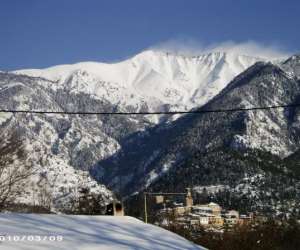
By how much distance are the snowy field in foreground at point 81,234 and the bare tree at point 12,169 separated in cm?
1436

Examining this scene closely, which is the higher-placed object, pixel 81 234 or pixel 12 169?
pixel 12 169

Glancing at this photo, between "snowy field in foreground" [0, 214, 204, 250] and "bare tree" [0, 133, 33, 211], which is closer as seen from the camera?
"snowy field in foreground" [0, 214, 204, 250]

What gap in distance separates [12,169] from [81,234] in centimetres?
1922

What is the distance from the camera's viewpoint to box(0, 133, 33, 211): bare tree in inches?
1182

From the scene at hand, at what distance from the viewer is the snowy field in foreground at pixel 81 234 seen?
466 inches

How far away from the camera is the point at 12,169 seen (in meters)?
31.8

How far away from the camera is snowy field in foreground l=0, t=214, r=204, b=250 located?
11.8m

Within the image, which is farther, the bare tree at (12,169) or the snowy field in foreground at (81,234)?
the bare tree at (12,169)

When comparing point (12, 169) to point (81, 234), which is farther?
point (12, 169)

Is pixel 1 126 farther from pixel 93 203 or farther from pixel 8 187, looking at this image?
pixel 93 203

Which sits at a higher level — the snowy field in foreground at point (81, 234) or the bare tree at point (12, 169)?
the bare tree at point (12, 169)

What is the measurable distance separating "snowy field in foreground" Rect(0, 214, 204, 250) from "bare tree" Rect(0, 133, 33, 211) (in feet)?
47.1

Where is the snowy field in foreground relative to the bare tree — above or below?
below

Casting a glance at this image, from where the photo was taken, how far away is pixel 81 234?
43.9 ft
